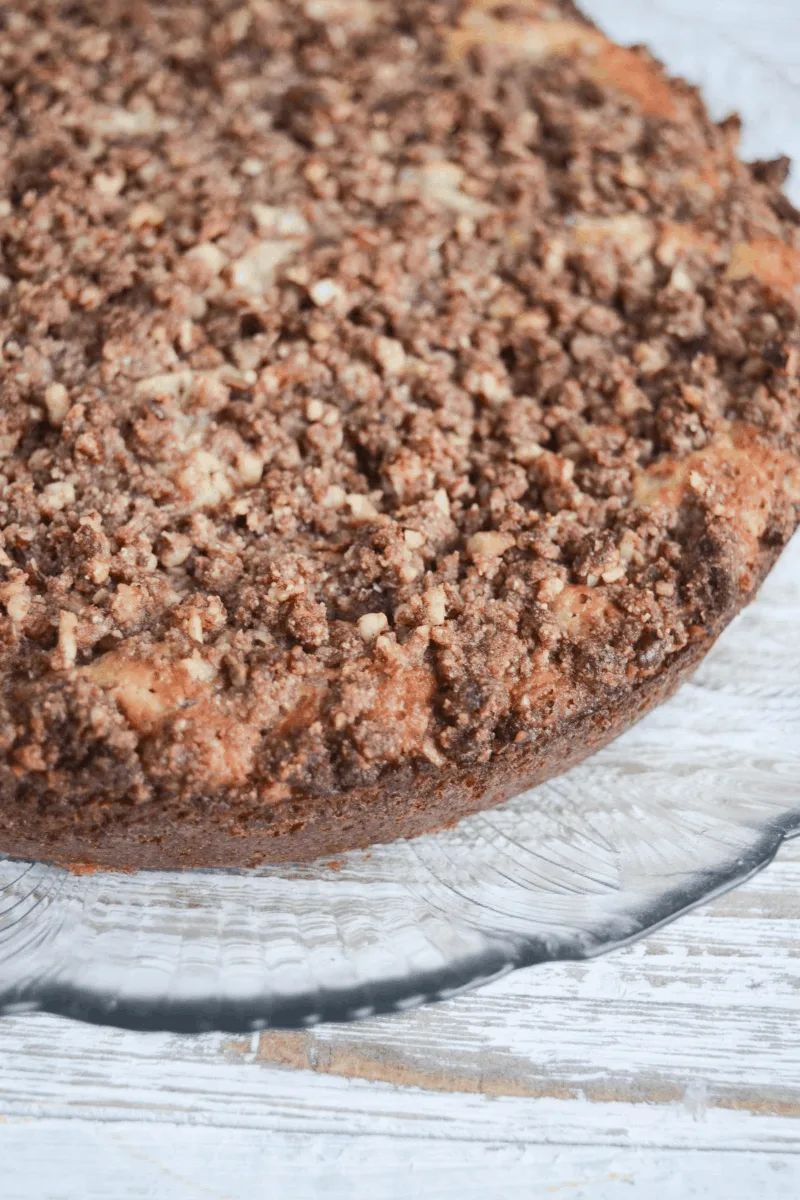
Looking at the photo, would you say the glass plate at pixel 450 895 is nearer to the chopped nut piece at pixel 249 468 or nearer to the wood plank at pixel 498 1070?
the wood plank at pixel 498 1070

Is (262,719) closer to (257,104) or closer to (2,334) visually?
(2,334)

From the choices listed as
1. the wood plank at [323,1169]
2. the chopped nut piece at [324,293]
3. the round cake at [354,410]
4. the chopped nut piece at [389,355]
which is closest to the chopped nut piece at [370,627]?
the round cake at [354,410]

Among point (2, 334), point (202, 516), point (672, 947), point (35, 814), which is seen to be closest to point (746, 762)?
point (672, 947)

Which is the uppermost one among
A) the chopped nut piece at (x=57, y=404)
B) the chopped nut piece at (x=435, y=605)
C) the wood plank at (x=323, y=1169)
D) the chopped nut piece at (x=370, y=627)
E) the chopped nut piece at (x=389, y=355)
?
the chopped nut piece at (x=389, y=355)

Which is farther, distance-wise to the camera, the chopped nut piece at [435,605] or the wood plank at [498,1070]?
the wood plank at [498,1070]

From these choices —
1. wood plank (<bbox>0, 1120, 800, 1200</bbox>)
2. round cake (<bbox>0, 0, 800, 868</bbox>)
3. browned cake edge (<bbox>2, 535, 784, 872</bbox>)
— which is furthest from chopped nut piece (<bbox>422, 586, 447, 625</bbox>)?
wood plank (<bbox>0, 1120, 800, 1200</bbox>)

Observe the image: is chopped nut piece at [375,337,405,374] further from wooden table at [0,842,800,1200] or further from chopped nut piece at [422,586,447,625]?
wooden table at [0,842,800,1200]
